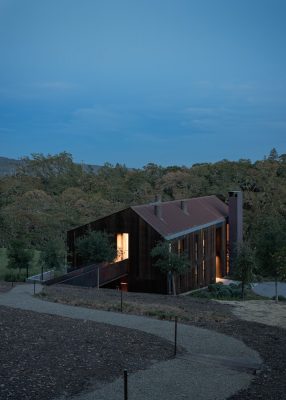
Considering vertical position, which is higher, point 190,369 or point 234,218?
point 234,218

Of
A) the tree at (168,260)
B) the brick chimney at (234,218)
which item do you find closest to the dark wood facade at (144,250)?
the tree at (168,260)

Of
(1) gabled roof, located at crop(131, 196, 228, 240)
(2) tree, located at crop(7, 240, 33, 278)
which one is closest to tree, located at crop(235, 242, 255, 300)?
(1) gabled roof, located at crop(131, 196, 228, 240)

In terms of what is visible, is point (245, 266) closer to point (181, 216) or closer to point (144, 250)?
point (144, 250)

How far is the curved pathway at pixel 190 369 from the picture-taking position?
9.02 m

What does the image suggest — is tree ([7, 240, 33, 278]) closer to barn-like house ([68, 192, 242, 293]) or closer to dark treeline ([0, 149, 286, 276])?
barn-like house ([68, 192, 242, 293])

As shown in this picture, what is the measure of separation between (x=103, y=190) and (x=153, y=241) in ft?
118

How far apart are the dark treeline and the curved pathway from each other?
32.6 m

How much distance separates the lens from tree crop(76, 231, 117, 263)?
29312 mm

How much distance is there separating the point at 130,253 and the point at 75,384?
834 inches

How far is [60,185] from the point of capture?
66.6m

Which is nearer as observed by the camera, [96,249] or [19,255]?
[96,249]

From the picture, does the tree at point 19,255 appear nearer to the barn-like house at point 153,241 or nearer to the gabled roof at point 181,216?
the barn-like house at point 153,241

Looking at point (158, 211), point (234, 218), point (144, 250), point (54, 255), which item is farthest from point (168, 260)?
point (234, 218)

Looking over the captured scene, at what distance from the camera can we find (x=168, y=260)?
2781 centimetres
